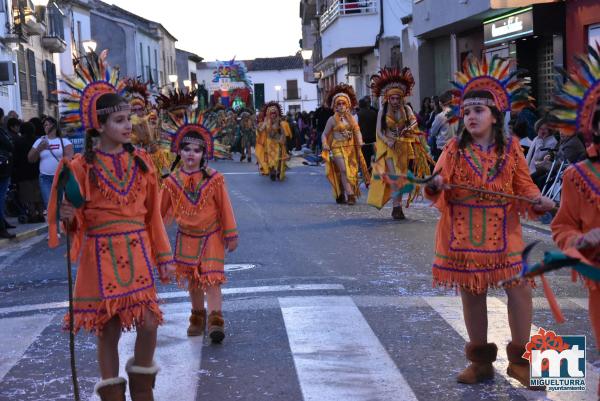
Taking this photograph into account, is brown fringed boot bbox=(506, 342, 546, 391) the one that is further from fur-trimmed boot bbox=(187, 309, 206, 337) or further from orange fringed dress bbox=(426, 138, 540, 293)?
fur-trimmed boot bbox=(187, 309, 206, 337)

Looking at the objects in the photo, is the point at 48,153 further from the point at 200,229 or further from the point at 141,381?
the point at 141,381

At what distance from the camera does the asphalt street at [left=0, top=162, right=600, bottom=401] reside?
616 cm

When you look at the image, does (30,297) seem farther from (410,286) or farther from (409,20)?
(409,20)

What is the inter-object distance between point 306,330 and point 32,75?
3027 cm

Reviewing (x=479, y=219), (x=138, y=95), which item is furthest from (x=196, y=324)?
(x=138, y=95)

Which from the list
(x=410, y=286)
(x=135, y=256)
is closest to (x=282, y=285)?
(x=410, y=286)

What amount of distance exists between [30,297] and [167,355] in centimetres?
326

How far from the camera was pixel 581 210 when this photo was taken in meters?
4.75

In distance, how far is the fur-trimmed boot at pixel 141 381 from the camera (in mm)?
5387

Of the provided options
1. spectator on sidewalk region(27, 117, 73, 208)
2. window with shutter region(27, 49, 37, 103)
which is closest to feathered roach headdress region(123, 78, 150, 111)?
spectator on sidewalk region(27, 117, 73, 208)

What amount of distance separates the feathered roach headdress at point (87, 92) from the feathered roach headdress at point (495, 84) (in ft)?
6.71

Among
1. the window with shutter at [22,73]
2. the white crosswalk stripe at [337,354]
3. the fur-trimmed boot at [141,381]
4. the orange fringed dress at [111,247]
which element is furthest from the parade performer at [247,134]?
the fur-trimmed boot at [141,381]

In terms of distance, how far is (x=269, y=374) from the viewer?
646cm

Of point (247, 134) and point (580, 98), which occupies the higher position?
point (580, 98)
